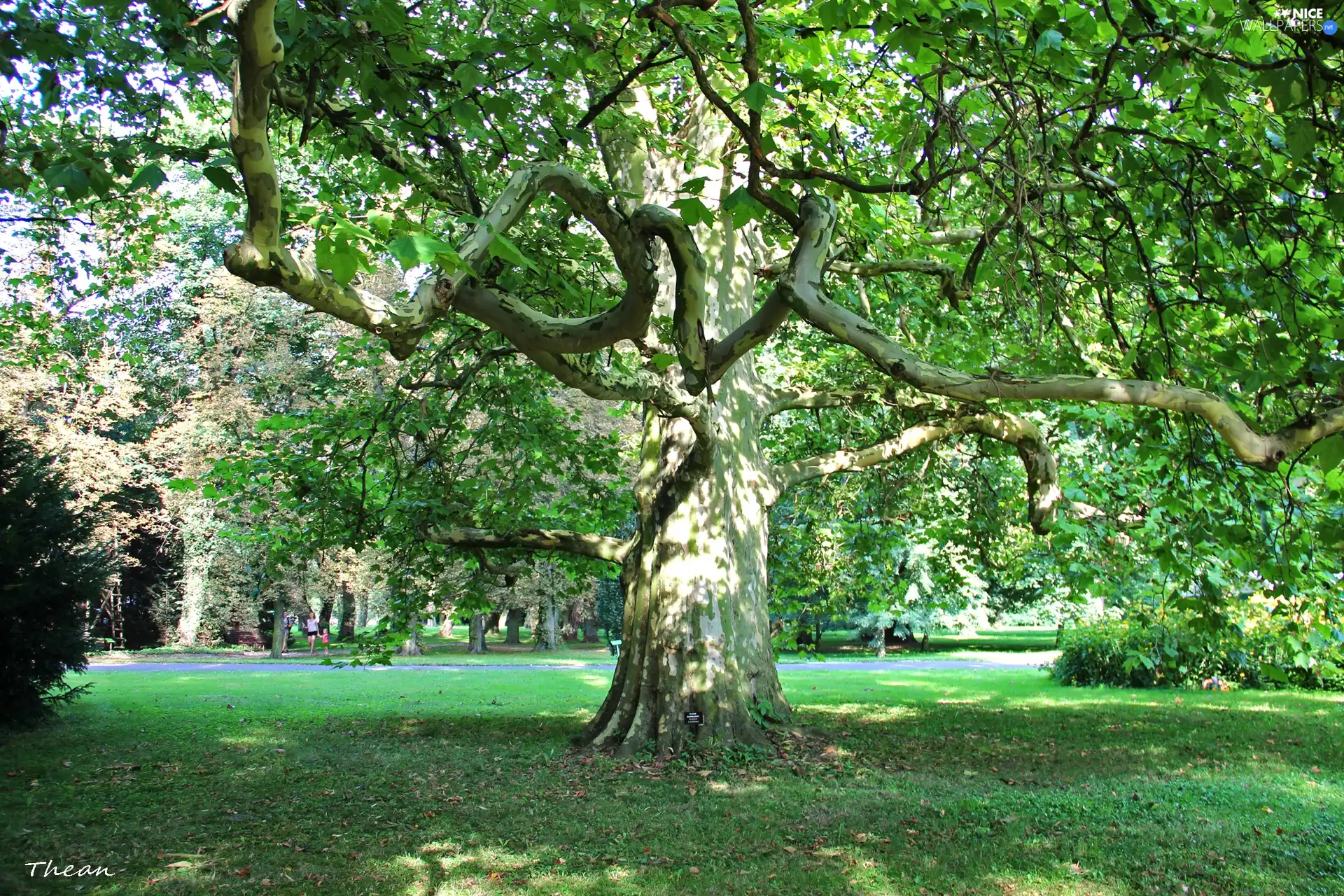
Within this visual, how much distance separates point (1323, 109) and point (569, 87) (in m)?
7.36

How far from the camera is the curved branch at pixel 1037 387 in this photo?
3895mm

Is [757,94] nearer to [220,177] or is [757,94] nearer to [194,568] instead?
[220,177]

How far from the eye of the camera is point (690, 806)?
707 cm

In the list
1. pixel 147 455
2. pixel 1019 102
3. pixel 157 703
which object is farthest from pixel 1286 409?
pixel 147 455

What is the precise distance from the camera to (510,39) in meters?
6.04

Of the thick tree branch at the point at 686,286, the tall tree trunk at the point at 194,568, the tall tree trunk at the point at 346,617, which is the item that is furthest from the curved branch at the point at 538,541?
the tall tree trunk at the point at 346,617

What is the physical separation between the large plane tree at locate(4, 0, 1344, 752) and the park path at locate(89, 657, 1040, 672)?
15.4 m

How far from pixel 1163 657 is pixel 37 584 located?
704 inches

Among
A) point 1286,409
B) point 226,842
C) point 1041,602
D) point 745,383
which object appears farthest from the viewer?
point 1041,602

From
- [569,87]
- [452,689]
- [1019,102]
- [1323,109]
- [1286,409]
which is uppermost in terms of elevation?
[569,87]

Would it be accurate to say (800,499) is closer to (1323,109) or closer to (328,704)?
(328,704)

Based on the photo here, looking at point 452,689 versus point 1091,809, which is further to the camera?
point 452,689

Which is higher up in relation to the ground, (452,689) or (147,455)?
(147,455)

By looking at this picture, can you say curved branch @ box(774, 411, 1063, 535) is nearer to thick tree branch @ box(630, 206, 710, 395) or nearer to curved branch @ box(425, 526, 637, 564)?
curved branch @ box(425, 526, 637, 564)
